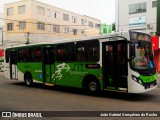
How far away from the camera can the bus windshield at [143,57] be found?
455 inches

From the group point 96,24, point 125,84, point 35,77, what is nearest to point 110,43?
point 125,84

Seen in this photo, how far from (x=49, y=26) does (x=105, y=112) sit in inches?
2084

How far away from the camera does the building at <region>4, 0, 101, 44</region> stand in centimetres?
5547

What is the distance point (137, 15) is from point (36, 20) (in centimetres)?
2605

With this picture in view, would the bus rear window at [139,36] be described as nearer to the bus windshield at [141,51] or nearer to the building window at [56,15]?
the bus windshield at [141,51]

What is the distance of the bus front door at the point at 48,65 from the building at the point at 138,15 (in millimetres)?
19829

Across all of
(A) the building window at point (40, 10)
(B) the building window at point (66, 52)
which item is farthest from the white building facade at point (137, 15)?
(A) the building window at point (40, 10)

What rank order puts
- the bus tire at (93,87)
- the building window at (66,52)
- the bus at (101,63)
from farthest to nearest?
the building window at (66,52) → the bus tire at (93,87) → the bus at (101,63)

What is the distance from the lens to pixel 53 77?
15.4 meters

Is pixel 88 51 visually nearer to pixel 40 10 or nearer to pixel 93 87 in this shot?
pixel 93 87

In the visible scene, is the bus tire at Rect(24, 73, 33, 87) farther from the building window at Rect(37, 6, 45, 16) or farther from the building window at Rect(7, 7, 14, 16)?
the building window at Rect(7, 7, 14, 16)

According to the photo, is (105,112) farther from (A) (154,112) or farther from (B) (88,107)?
(A) (154,112)

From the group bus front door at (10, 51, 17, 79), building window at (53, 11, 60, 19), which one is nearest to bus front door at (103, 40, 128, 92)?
bus front door at (10, 51, 17, 79)

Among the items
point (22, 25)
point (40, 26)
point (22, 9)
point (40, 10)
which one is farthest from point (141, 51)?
point (40, 10)
